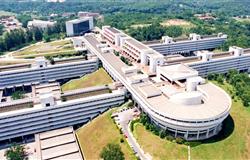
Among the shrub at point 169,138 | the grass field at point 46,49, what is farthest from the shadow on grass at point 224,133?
the grass field at point 46,49

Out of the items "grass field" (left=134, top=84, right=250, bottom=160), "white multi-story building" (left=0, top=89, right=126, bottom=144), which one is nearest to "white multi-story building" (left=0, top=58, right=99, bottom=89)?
"white multi-story building" (left=0, top=89, right=126, bottom=144)

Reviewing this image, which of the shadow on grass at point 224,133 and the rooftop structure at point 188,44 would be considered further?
the rooftop structure at point 188,44

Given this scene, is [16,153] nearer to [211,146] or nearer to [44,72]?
[44,72]

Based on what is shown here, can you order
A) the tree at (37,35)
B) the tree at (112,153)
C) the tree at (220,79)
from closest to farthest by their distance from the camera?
the tree at (112,153)
the tree at (220,79)
the tree at (37,35)

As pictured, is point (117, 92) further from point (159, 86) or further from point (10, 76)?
point (10, 76)

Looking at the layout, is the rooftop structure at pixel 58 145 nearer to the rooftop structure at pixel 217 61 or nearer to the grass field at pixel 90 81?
the grass field at pixel 90 81

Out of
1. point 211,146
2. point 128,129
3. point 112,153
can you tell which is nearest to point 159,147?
point 128,129

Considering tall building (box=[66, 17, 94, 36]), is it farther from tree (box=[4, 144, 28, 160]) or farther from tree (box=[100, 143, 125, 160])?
Result: tree (box=[100, 143, 125, 160])
